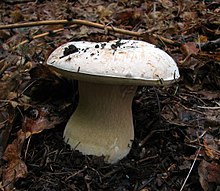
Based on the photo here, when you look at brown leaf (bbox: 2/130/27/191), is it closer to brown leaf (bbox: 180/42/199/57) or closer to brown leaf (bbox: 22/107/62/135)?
brown leaf (bbox: 22/107/62/135)

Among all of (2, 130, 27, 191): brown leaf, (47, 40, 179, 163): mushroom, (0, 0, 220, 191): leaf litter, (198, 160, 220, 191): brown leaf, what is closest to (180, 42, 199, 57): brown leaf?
(0, 0, 220, 191): leaf litter

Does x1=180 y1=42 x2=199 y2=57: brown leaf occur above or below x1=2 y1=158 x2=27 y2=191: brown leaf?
above

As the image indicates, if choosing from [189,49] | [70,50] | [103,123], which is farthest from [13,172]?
[189,49]

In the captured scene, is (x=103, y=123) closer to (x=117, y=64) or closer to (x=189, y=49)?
(x=117, y=64)

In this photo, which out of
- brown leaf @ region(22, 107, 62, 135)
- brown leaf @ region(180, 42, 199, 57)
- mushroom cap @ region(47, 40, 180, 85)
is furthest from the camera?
brown leaf @ region(180, 42, 199, 57)

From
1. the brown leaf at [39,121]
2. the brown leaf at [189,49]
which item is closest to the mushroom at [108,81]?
the brown leaf at [39,121]

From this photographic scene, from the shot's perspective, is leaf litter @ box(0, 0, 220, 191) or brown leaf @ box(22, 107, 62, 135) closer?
leaf litter @ box(0, 0, 220, 191)

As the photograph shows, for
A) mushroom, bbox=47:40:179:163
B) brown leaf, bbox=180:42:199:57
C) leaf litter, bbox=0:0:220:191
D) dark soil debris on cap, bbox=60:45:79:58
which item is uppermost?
dark soil debris on cap, bbox=60:45:79:58

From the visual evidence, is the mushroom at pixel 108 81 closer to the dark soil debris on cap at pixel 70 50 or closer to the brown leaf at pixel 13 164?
the dark soil debris on cap at pixel 70 50
